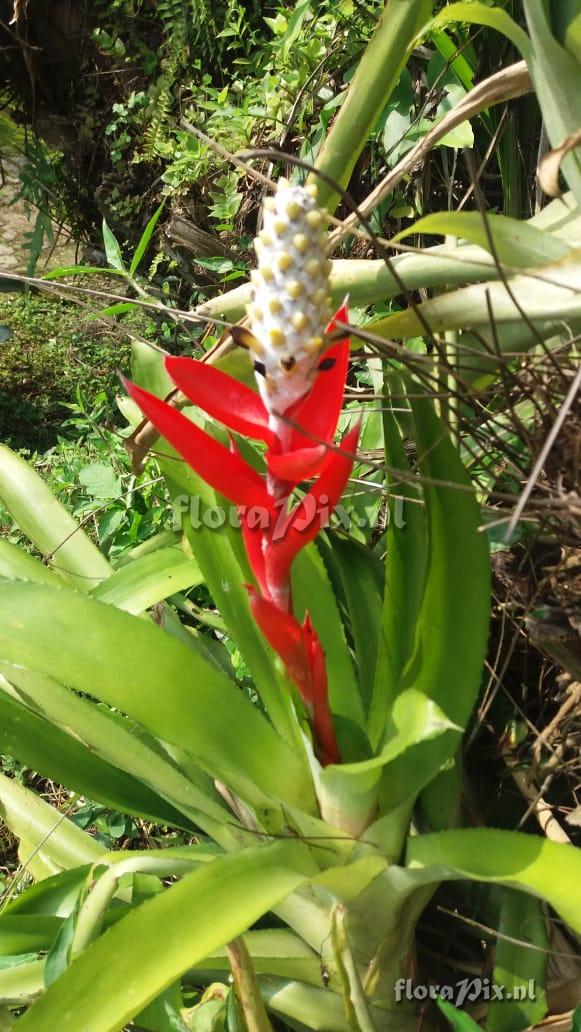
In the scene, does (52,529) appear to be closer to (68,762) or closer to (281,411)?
(68,762)

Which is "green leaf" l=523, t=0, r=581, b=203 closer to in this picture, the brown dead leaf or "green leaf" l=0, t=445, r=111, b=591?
the brown dead leaf

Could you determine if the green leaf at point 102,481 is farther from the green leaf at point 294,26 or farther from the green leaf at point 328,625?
the green leaf at point 294,26

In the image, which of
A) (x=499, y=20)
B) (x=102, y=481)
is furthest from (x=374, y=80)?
(x=102, y=481)

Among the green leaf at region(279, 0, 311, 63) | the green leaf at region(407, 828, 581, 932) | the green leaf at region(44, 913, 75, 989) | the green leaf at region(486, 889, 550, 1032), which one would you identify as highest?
the green leaf at region(279, 0, 311, 63)

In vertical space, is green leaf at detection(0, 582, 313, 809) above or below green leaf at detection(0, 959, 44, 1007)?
above

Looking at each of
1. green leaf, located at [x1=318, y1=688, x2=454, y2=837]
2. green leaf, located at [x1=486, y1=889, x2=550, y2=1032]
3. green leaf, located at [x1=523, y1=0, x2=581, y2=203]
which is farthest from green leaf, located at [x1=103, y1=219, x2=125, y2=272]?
green leaf, located at [x1=486, y1=889, x2=550, y2=1032]

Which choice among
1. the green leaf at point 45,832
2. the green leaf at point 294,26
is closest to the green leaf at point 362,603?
the green leaf at point 45,832
